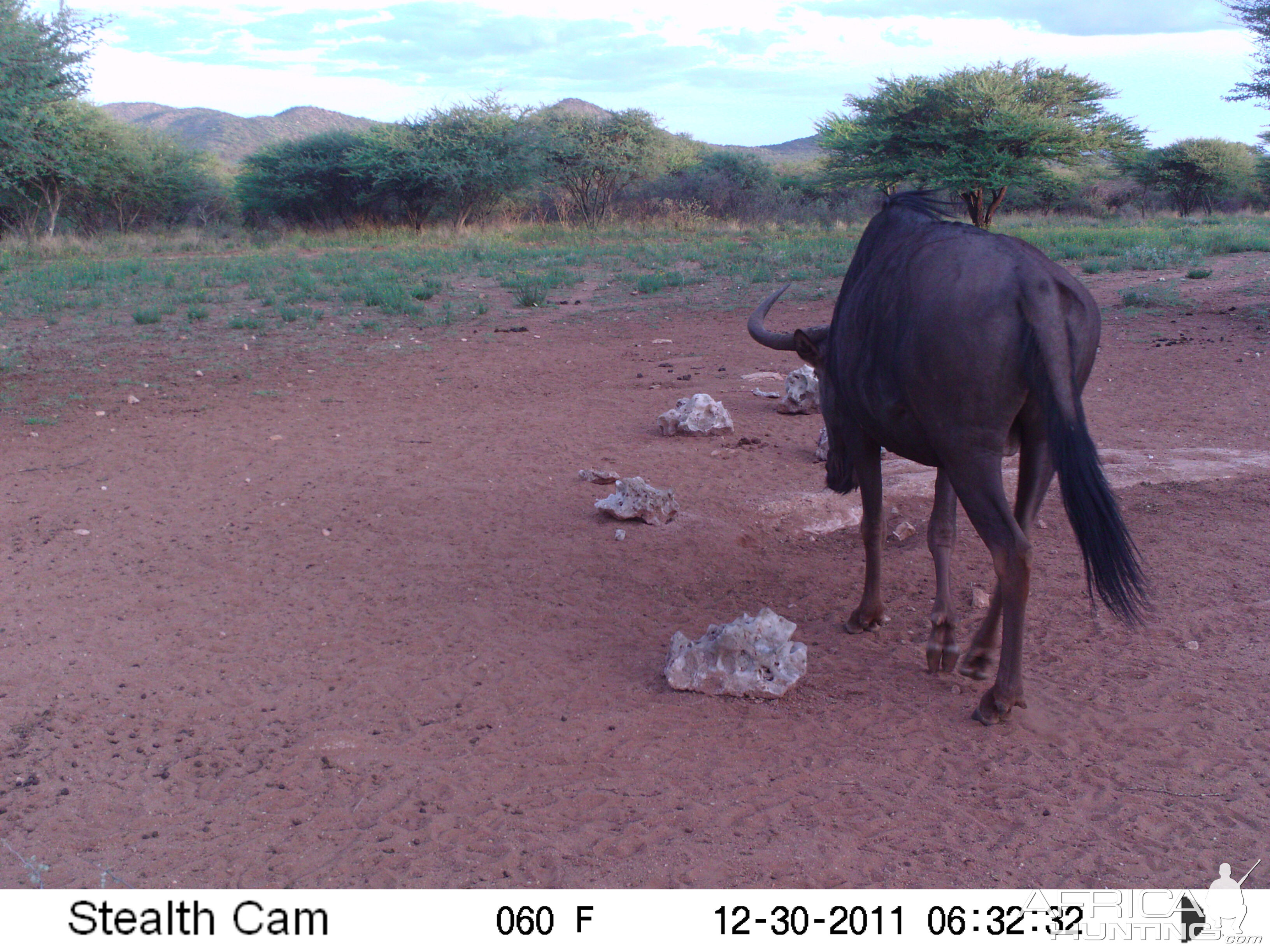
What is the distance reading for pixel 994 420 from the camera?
3344 millimetres

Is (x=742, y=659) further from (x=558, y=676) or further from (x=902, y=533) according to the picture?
(x=902, y=533)

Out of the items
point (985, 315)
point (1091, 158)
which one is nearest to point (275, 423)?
point (985, 315)

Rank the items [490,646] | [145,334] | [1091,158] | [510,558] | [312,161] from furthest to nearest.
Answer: [312,161] → [1091,158] → [145,334] → [510,558] → [490,646]

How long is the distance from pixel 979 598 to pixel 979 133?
23565 millimetres

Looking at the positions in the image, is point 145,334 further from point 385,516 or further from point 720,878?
point 720,878

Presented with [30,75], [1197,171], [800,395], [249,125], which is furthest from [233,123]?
[800,395]

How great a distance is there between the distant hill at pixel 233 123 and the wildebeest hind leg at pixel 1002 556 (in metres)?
90.5

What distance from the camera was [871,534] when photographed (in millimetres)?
4328

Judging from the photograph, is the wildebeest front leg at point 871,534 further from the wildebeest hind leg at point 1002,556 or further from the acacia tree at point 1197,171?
the acacia tree at point 1197,171

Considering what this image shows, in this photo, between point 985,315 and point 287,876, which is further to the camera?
point 985,315

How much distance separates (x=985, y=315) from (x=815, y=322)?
965cm

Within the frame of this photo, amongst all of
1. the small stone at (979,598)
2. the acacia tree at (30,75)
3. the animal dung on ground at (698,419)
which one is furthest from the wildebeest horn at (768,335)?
the acacia tree at (30,75)

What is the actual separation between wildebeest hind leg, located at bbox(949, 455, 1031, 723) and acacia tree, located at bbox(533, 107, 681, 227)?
29.1 meters

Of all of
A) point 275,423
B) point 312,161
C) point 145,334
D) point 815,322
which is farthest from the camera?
point 312,161
